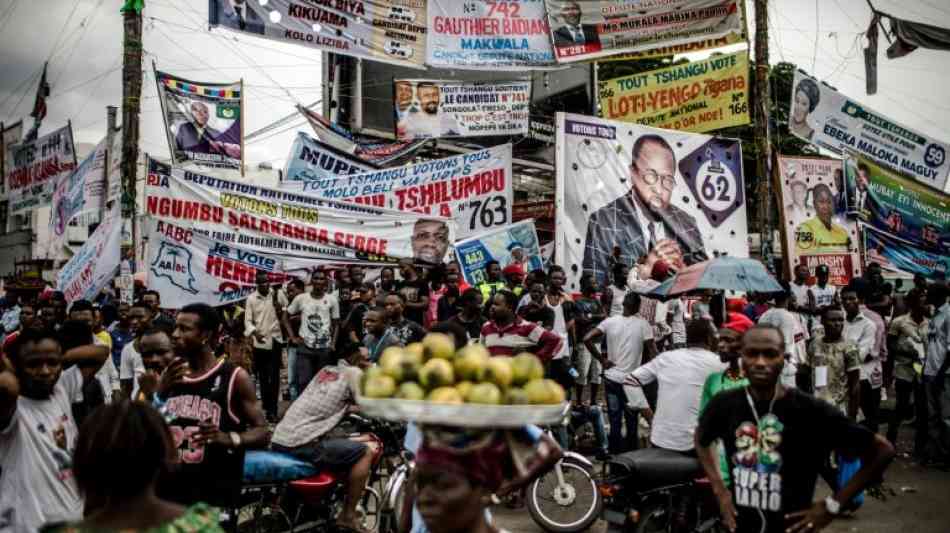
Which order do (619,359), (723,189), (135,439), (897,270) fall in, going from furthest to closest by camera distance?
(897,270) → (723,189) → (619,359) → (135,439)

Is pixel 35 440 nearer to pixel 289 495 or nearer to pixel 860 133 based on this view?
pixel 289 495

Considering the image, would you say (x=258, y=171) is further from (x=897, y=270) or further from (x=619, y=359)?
(x=619, y=359)

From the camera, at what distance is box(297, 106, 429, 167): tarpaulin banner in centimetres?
1639

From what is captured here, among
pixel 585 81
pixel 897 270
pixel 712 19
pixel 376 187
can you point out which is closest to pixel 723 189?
pixel 712 19

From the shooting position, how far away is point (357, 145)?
17688mm

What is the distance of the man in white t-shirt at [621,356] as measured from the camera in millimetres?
8320

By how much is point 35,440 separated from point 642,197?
38.2 feet

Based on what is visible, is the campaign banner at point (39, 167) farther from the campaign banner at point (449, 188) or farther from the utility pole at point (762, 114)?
the utility pole at point (762, 114)

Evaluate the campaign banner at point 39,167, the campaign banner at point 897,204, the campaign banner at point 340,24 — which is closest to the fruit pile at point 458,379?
the campaign banner at point 340,24

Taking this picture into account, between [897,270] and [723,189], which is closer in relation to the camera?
[723,189]

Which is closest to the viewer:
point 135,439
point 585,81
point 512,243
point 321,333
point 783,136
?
point 135,439

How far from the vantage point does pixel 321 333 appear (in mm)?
10250

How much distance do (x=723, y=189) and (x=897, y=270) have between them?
4.36m

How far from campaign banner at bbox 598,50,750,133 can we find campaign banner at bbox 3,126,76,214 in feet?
32.4
